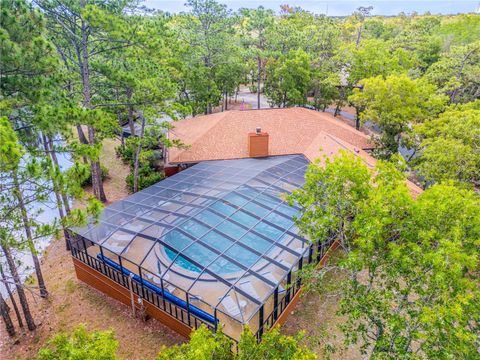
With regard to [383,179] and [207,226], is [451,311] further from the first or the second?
[207,226]

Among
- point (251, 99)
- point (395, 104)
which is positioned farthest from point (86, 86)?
point (251, 99)

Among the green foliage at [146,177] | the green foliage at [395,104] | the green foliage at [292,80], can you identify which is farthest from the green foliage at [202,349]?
the green foliage at [292,80]

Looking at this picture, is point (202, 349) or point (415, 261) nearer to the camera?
point (202, 349)

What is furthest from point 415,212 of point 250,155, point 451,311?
point 250,155

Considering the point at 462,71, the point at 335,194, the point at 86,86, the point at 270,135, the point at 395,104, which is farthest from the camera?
the point at 462,71

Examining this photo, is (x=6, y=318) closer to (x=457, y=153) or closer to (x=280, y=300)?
(x=280, y=300)

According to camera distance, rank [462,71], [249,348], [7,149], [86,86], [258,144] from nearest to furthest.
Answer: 1. [249,348]
2. [7,149]
3. [86,86]
4. [258,144]
5. [462,71]

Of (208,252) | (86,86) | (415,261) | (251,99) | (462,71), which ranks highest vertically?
(86,86)

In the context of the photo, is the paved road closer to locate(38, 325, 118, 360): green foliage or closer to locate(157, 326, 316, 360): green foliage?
locate(157, 326, 316, 360): green foliage

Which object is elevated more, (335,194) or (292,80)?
(292,80)
